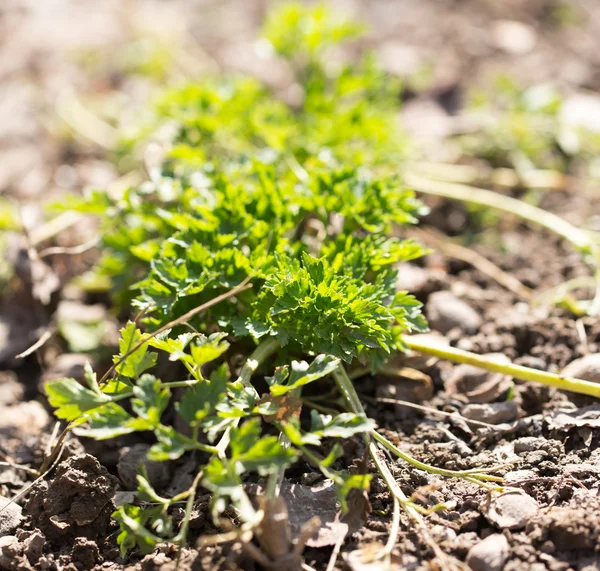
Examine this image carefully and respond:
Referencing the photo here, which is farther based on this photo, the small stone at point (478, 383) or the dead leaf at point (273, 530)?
the small stone at point (478, 383)

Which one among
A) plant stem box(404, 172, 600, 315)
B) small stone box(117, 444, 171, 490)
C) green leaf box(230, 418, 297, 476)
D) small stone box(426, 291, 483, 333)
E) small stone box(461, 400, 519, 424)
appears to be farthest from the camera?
plant stem box(404, 172, 600, 315)

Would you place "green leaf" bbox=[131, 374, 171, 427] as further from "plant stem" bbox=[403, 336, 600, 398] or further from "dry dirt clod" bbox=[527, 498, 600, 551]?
"dry dirt clod" bbox=[527, 498, 600, 551]

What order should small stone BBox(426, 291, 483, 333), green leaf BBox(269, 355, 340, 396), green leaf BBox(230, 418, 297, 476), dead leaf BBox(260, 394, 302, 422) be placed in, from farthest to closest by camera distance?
1. small stone BBox(426, 291, 483, 333)
2. dead leaf BBox(260, 394, 302, 422)
3. green leaf BBox(269, 355, 340, 396)
4. green leaf BBox(230, 418, 297, 476)

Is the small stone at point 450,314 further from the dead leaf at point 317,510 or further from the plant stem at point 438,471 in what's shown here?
the dead leaf at point 317,510

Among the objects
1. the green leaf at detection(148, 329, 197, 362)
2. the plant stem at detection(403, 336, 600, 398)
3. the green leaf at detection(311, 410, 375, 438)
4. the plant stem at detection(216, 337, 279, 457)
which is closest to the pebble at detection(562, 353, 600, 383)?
the plant stem at detection(403, 336, 600, 398)

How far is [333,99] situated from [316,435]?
2.20 meters

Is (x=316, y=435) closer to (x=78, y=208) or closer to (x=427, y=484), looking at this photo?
(x=427, y=484)

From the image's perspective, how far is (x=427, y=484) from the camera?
2188 millimetres

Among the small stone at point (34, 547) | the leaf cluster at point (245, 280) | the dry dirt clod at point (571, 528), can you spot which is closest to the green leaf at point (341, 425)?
the leaf cluster at point (245, 280)

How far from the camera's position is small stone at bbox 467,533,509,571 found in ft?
6.18

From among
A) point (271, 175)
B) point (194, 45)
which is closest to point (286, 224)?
point (271, 175)

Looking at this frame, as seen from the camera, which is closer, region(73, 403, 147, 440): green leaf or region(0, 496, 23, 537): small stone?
region(73, 403, 147, 440): green leaf

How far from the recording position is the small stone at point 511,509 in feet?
6.59

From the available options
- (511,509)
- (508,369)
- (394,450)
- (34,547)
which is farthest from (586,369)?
(34,547)
